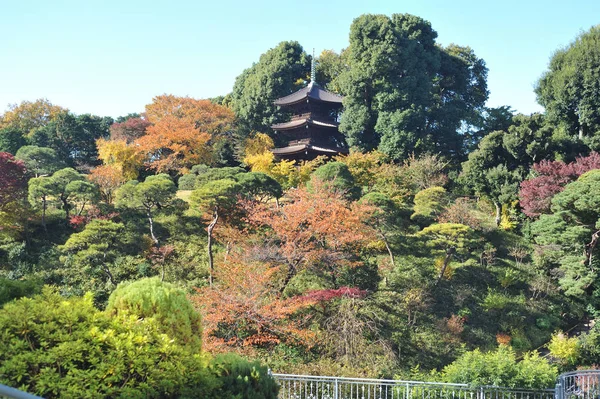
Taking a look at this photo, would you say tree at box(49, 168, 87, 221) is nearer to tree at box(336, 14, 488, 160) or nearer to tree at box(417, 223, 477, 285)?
tree at box(417, 223, 477, 285)

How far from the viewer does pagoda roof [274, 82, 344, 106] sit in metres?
28.9

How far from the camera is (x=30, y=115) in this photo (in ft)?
111

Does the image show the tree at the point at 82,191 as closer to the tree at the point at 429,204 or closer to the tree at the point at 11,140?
the tree at the point at 429,204

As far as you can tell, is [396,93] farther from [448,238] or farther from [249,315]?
[249,315]

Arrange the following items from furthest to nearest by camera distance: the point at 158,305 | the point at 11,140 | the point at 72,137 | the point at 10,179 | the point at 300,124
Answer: the point at 72,137 → the point at 300,124 → the point at 11,140 → the point at 10,179 → the point at 158,305

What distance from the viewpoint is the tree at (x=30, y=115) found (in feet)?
109

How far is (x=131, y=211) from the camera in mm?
19516

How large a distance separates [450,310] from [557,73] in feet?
46.1

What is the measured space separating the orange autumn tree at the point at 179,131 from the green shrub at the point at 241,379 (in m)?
20.0

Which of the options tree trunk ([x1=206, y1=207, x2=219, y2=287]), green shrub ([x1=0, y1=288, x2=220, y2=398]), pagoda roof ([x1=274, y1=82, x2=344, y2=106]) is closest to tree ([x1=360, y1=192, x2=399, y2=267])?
tree trunk ([x1=206, y1=207, x2=219, y2=287])

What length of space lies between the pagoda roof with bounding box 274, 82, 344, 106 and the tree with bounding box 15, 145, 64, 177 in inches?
479

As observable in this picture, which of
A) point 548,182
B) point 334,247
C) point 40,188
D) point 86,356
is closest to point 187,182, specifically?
point 40,188

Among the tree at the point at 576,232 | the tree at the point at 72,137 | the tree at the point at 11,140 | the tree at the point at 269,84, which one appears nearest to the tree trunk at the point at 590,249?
the tree at the point at 576,232

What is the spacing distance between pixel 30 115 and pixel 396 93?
927 inches
